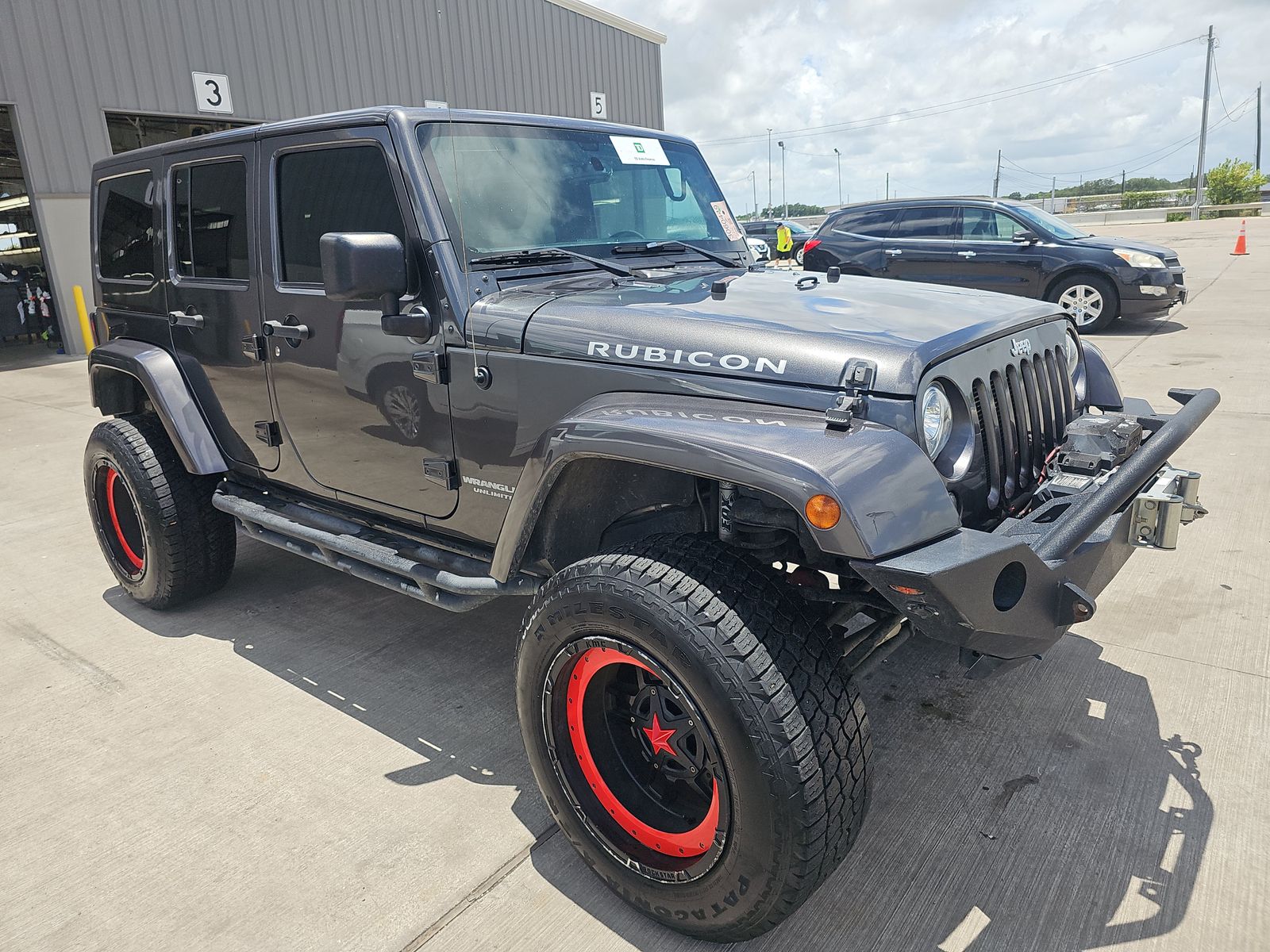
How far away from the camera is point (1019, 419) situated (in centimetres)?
253

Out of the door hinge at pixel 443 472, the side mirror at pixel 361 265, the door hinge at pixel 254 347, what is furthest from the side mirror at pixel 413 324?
the door hinge at pixel 254 347

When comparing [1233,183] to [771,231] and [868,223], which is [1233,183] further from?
[868,223]

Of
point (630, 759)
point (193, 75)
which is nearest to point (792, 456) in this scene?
point (630, 759)

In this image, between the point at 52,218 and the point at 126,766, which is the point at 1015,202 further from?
the point at 52,218

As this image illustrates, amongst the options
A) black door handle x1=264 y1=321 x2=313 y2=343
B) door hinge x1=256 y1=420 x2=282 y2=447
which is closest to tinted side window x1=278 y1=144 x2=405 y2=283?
black door handle x1=264 y1=321 x2=313 y2=343

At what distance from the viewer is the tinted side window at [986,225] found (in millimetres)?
10812

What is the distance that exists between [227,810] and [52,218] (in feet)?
41.0

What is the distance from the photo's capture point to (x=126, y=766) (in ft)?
9.59

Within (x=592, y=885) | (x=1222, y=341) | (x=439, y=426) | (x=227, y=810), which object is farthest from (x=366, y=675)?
(x=1222, y=341)

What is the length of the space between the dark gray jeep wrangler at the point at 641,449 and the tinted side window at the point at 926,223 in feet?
27.3

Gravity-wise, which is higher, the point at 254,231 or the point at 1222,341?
the point at 254,231

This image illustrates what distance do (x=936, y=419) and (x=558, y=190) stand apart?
1522 millimetres

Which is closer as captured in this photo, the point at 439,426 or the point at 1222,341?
the point at 439,426

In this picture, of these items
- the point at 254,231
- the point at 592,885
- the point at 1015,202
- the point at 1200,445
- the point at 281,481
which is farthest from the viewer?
the point at 1015,202
